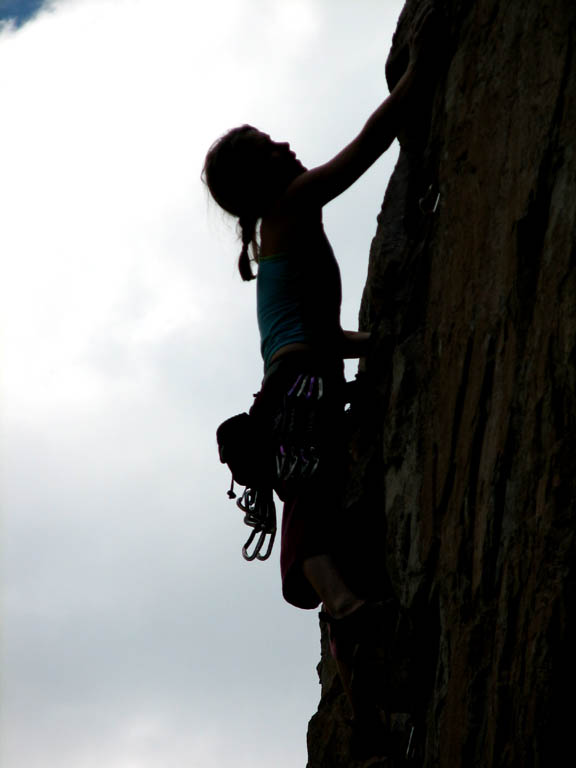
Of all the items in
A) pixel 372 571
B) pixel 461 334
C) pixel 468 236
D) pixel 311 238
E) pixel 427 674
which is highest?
pixel 311 238

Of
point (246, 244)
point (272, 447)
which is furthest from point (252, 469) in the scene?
point (246, 244)

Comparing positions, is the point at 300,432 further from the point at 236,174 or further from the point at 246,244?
the point at 236,174

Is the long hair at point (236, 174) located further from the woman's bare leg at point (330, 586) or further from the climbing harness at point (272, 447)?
the woman's bare leg at point (330, 586)

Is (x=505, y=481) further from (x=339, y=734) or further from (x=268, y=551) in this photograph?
(x=339, y=734)

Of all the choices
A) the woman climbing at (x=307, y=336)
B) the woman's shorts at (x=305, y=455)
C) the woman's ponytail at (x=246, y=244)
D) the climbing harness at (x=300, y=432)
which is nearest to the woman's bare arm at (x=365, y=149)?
the woman climbing at (x=307, y=336)

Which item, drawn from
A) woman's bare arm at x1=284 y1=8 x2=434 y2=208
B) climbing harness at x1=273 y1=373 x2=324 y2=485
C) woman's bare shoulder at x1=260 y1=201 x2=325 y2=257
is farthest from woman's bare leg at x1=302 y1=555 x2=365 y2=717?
woman's bare arm at x1=284 y1=8 x2=434 y2=208

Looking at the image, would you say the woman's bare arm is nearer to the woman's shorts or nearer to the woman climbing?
the woman climbing

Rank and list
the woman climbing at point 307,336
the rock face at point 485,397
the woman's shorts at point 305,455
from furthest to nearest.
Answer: the woman's shorts at point 305,455 → the woman climbing at point 307,336 → the rock face at point 485,397

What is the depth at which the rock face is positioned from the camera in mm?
4133

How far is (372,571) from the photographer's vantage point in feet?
19.3

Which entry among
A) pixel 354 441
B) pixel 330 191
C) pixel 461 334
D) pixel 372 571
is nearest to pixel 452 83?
pixel 330 191

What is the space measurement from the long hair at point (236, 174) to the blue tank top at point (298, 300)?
0.30m

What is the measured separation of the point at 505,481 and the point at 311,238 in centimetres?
201

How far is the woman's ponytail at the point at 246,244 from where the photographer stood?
611 centimetres
